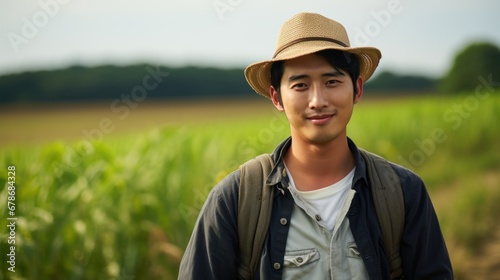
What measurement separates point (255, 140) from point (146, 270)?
158 centimetres

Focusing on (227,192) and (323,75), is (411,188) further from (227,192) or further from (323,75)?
(227,192)

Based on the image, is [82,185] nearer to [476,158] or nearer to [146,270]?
[146,270]

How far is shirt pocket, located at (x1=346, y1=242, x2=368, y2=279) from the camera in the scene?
2.08 m

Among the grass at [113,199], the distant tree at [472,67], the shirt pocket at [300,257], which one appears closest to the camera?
the shirt pocket at [300,257]

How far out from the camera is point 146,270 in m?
4.28

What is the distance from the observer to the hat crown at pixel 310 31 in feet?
7.24

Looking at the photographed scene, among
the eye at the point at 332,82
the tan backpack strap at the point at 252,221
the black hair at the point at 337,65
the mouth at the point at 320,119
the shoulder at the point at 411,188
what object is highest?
the black hair at the point at 337,65

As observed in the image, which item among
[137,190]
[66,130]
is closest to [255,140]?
[137,190]

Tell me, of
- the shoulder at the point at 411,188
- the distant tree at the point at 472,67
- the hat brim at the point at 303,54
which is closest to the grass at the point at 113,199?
the hat brim at the point at 303,54

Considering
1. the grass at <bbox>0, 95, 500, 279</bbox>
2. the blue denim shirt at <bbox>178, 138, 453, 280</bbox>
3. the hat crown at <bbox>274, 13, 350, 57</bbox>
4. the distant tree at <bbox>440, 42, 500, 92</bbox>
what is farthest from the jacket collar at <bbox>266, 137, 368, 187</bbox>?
the distant tree at <bbox>440, 42, 500, 92</bbox>

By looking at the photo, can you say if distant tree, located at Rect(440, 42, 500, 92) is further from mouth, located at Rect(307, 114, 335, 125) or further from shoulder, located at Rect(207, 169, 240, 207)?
shoulder, located at Rect(207, 169, 240, 207)

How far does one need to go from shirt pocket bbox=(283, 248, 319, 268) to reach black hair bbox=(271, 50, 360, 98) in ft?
1.90

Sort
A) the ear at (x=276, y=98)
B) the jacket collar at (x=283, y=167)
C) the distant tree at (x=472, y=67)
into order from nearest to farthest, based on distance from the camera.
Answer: the jacket collar at (x=283, y=167), the ear at (x=276, y=98), the distant tree at (x=472, y=67)

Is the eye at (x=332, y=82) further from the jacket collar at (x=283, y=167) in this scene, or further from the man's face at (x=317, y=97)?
the jacket collar at (x=283, y=167)
